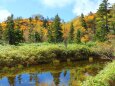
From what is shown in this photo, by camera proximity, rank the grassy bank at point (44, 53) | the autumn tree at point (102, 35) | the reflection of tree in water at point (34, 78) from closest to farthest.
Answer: the reflection of tree in water at point (34, 78), the grassy bank at point (44, 53), the autumn tree at point (102, 35)

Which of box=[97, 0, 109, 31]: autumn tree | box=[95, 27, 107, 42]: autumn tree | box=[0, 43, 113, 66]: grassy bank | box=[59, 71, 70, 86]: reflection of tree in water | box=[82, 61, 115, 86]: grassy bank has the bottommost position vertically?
box=[59, 71, 70, 86]: reflection of tree in water

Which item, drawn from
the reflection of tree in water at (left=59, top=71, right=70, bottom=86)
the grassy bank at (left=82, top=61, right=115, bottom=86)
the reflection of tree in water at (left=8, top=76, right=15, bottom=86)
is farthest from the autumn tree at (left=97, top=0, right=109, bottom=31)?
the grassy bank at (left=82, top=61, right=115, bottom=86)

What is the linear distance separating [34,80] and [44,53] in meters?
10.9

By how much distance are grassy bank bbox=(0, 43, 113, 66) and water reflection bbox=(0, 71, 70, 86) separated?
3.88 meters

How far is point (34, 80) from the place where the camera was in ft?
77.6

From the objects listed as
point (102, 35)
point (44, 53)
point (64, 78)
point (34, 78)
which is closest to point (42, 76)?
point (34, 78)

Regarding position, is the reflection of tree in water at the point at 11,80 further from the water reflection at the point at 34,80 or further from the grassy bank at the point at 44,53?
the grassy bank at the point at 44,53

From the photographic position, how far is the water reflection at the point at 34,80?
22100mm

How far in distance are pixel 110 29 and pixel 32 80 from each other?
1687 inches

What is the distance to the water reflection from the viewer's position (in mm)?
22100

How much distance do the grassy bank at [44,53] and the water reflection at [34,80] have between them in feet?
12.7

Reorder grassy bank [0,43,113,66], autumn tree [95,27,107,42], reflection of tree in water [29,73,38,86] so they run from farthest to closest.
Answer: autumn tree [95,27,107,42], grassy bank [0,43,113,66], reflection of tree in water [29,73,38,86]

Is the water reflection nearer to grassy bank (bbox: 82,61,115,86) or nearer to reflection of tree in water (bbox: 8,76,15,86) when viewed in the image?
reflection of tree in water (bbox: 8,76,15,86)

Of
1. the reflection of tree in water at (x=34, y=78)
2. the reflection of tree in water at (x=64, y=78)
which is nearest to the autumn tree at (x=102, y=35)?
the reflection of tree in water at (x=64, y=78)
